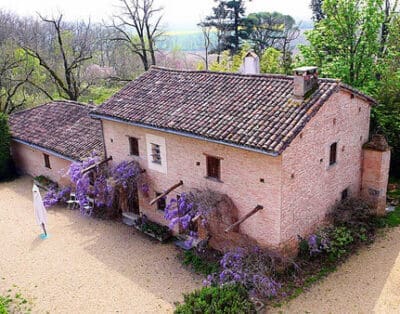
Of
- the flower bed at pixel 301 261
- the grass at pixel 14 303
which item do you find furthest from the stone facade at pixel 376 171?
the grass at pixel 14 303

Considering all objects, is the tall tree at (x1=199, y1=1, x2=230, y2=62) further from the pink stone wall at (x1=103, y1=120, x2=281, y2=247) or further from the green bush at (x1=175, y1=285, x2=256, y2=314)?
the green bush at (x1=175, y1=285, x2=256, y2=314)

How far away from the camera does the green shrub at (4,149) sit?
26.6 metres

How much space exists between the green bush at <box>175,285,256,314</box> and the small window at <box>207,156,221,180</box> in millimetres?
4382

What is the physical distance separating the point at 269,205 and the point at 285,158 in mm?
1773

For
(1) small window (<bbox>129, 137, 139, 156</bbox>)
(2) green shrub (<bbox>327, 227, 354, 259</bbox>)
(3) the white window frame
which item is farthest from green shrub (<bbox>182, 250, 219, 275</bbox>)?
(1) small window (<bbox>129, 137, 139, 156</bbox>)

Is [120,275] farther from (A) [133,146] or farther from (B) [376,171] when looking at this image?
(B) [376,171]

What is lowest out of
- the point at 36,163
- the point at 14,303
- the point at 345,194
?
the point at 14,303

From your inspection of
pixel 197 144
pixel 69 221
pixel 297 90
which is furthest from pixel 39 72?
pixel 297 90

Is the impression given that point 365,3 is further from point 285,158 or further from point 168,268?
point 168,268

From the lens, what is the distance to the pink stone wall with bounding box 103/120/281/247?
1388 cm

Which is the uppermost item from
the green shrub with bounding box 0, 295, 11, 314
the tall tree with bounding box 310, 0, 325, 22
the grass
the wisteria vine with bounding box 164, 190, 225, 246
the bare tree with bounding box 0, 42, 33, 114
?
the tall tree with bounding box 310, 0, 325, 22

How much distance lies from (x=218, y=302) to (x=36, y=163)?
18.5m

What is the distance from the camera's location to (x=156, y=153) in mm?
17766

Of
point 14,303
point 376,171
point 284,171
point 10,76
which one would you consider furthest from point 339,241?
point 10,76
